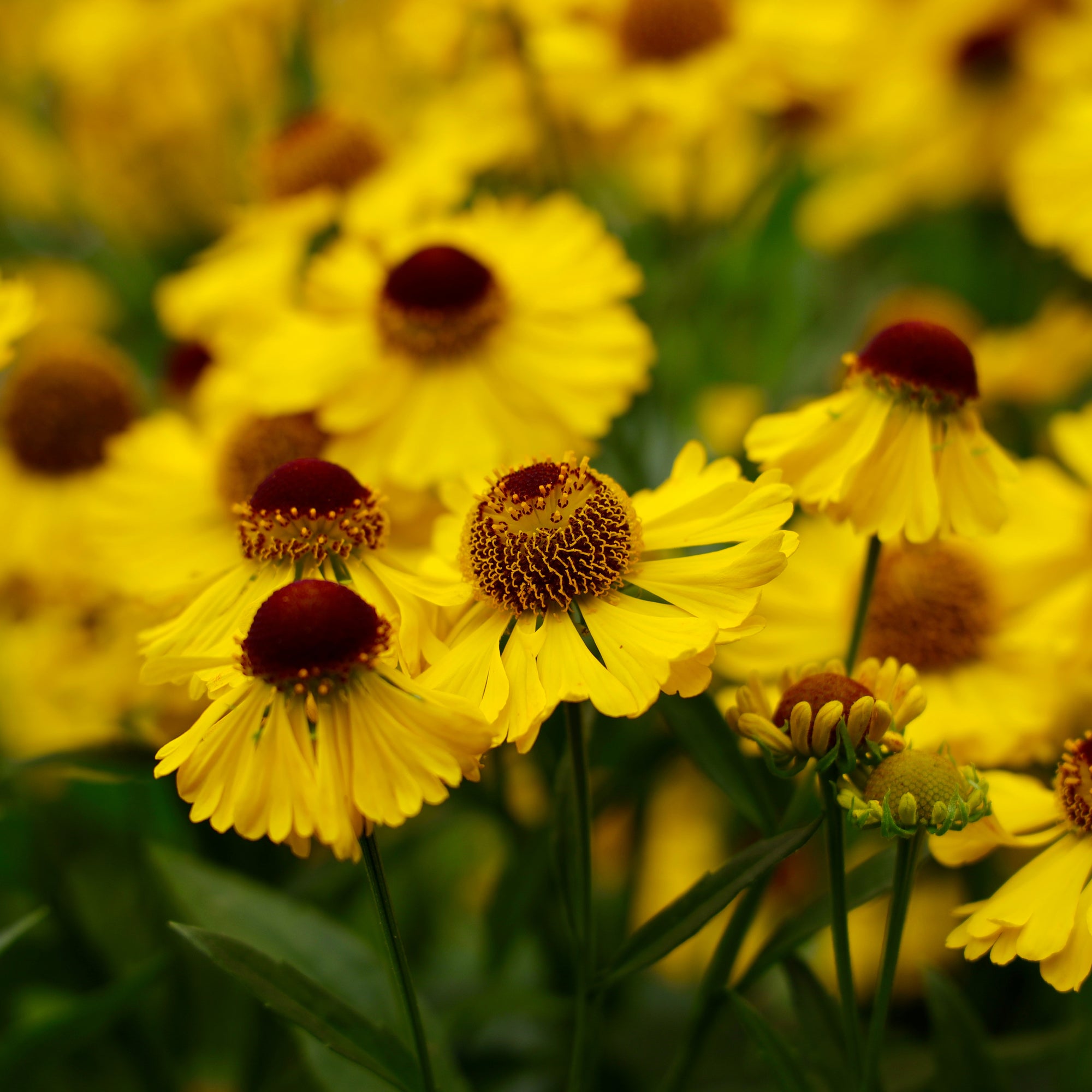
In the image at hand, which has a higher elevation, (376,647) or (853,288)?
(853,288)

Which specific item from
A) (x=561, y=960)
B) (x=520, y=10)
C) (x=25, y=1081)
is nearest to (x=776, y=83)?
(x=520, y=10)

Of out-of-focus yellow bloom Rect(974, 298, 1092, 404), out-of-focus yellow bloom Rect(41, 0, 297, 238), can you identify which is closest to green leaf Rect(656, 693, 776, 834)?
out-of-focus yellow bloom Rect(974, 298, 1092, 404)

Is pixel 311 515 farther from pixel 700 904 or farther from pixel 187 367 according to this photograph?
pixel 187 367

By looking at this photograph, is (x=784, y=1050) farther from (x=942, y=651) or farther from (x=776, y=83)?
(x=776, y=83)

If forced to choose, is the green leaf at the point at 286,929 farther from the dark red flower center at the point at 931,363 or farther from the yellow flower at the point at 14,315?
the dark red flower center at the point at 931,363

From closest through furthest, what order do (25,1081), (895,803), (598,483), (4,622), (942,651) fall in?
(895,803) → (598,483) → (25,1081) → (942,651) → (4,622)

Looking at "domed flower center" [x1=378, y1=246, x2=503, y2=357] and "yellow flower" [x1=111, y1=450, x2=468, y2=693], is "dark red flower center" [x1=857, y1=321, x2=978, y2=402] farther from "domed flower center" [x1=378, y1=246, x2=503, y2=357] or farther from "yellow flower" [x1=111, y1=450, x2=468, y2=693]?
"domed flower center" [x1=378, y1=246, x2=503, y2=357]

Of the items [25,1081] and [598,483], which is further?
[25,1081]
